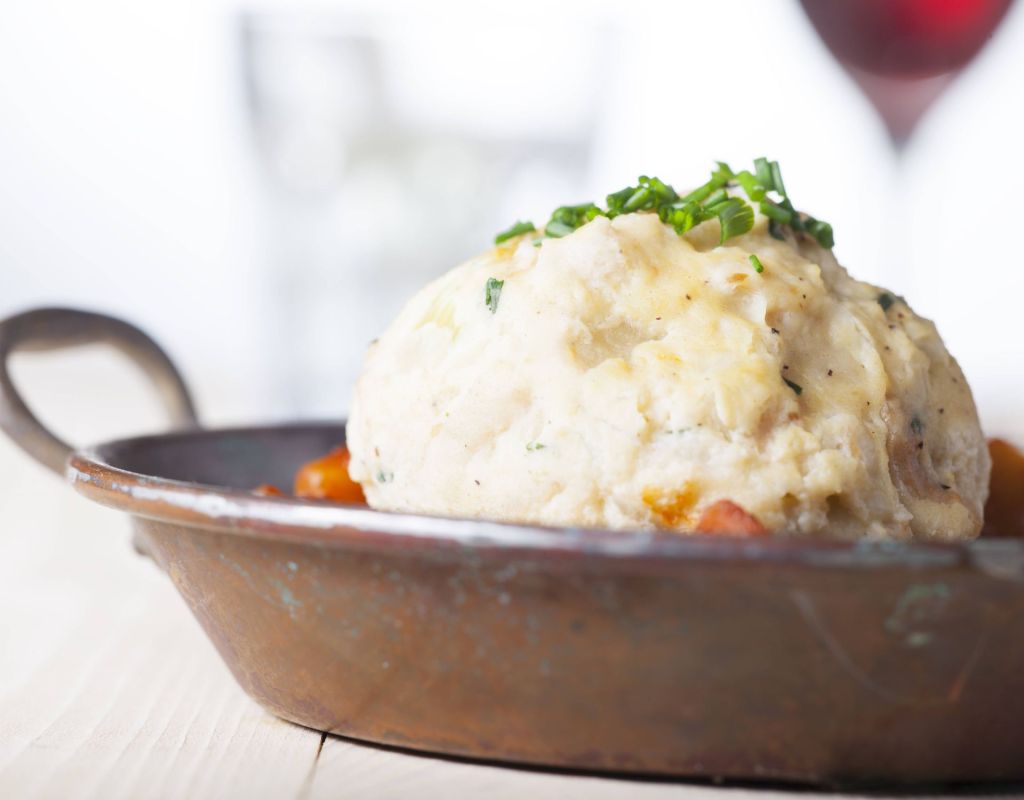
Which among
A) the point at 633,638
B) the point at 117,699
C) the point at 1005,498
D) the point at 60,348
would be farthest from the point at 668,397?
the point at 60,348

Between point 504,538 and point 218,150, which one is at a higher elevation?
point 218,150

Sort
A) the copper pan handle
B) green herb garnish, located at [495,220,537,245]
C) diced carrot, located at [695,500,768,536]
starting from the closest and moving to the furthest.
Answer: diced carrot, located at [695,500,768,536] → green herb garnish, located at [495,220,537,245] → the copper pan handle

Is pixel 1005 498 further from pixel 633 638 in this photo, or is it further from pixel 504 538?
pixel 504 538

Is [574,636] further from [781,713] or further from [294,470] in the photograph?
[294,470]

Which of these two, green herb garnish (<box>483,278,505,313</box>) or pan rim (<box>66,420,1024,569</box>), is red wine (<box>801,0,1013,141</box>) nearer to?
green herb garnish (<box>483,278,505,313</box>)

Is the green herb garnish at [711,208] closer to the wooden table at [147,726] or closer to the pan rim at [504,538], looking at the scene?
the pan rim at [504,538]

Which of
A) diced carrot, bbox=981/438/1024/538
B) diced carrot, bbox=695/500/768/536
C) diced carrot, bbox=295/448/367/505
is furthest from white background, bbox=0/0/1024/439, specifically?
diced carrot, bbox=695/500/768/536
